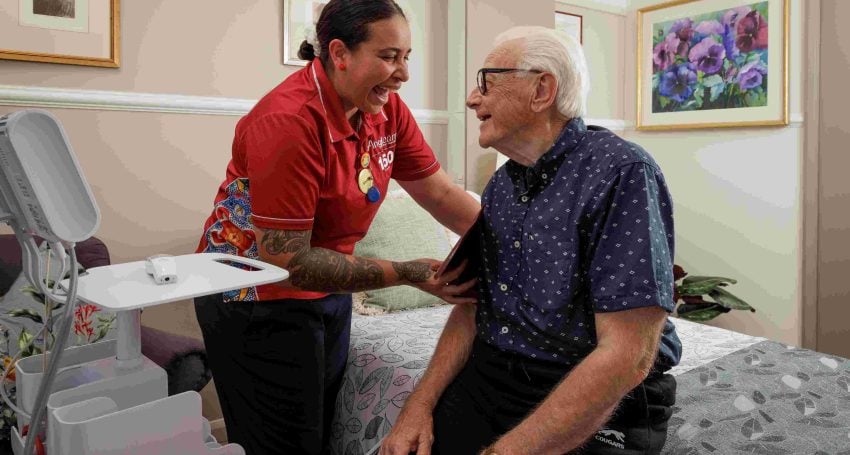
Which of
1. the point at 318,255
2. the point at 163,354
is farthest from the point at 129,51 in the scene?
the point at 318,255

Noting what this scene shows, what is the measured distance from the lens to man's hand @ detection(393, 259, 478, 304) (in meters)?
1.47

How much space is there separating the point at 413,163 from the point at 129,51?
121 centimetres

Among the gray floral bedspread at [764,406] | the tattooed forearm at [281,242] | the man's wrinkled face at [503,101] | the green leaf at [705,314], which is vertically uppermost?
the man's wrinkled face at [503,101]

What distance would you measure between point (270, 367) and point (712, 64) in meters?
3.02

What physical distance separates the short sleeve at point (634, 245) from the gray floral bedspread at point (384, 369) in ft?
2.30

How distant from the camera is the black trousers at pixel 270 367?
1.60 metres

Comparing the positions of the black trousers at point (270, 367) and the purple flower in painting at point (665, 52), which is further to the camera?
the purple flower in painting at point (665, 52)

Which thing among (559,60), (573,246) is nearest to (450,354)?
(573,246)

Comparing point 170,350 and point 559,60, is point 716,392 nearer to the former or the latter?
point 559,60

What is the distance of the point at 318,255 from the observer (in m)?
1.51

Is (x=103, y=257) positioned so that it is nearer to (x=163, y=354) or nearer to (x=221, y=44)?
(x=163, y=354)

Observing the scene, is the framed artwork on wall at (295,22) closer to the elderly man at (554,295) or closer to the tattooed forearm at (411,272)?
the tattooed forearm at (411,272)

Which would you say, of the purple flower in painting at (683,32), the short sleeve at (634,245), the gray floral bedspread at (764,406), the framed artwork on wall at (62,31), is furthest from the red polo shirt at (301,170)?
the purple flower in painting at (683,32)

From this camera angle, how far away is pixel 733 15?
3496mm
